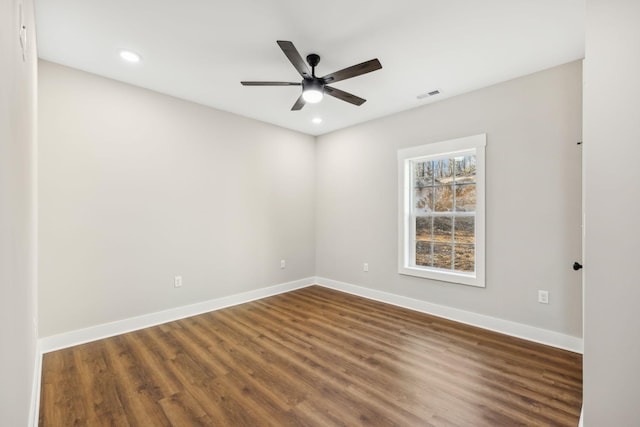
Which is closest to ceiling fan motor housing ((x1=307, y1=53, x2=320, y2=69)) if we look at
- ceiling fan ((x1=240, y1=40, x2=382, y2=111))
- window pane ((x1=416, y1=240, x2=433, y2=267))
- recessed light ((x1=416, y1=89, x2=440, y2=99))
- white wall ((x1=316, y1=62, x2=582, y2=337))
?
ceiling fan ((x1=240, y1=40, x2=382, y2=111))

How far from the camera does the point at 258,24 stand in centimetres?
220

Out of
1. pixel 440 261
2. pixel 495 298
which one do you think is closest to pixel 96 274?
pixel 440 261

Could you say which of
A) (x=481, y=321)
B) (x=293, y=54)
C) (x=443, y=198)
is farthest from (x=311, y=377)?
(x=443, y=198)

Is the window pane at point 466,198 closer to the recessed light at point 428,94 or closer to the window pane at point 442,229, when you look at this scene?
the window pane at point 442,229

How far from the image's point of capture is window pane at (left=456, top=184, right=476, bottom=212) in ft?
11.3

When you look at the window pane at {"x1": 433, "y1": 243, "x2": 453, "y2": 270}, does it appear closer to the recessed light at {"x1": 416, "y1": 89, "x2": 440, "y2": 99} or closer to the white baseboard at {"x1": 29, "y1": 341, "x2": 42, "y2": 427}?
→ the recessed light at {"x1": 416, "y1": 89, "x2": 440, "y2": 99}

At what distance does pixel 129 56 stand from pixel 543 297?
15.1ft

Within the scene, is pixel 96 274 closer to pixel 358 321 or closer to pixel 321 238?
pixel 358 321

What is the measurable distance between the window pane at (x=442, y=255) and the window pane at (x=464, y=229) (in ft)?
0.55

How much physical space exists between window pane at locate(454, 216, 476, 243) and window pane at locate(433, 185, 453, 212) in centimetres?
19

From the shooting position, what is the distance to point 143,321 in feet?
10.5

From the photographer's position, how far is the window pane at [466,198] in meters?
3.46

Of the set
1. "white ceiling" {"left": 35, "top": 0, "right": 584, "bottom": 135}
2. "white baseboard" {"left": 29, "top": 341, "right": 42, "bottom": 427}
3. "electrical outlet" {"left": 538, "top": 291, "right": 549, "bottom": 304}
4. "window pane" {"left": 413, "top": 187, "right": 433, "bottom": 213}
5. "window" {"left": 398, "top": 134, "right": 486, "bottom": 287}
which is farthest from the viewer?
"window pane" {"left": 413, "top": 187, "right": 433, "bottom": 213}

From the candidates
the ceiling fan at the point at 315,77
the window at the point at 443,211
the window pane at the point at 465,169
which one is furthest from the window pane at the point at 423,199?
the ceiling fan at the point at 315,77
